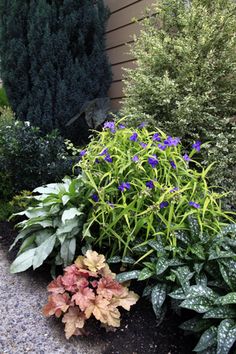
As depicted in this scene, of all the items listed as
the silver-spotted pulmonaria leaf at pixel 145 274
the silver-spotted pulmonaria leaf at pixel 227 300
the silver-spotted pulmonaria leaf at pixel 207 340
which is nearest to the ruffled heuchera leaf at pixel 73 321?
the silver-spotted pulmonaria leaf at pixel 145 274

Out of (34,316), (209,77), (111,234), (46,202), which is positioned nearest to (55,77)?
(209,77)

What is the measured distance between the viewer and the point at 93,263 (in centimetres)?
212

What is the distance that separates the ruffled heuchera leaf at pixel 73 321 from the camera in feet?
6.20

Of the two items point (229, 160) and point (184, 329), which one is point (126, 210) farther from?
point (229, 160)

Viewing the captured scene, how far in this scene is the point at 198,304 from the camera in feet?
5.91

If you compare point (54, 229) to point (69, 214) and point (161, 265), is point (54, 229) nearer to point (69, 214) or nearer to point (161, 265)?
point (69, 214)

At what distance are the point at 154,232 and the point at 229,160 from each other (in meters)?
1.18

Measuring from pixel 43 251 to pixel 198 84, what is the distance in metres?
1.94

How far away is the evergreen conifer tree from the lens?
4.66 m

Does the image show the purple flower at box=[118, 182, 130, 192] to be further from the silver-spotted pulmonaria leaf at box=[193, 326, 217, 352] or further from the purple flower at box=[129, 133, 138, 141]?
the silver-spotted pulmonaria leaf at box=[193, 326, 217, 352]

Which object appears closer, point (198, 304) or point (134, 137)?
point (198, 304)

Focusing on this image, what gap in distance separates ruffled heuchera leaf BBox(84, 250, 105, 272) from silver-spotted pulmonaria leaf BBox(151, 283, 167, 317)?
0.32m

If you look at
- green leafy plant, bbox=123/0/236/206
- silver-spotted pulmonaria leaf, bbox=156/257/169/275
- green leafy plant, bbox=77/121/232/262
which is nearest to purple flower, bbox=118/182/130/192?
green leafy plant, bbox=77/121/232/262

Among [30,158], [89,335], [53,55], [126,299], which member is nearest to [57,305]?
[89,335]
